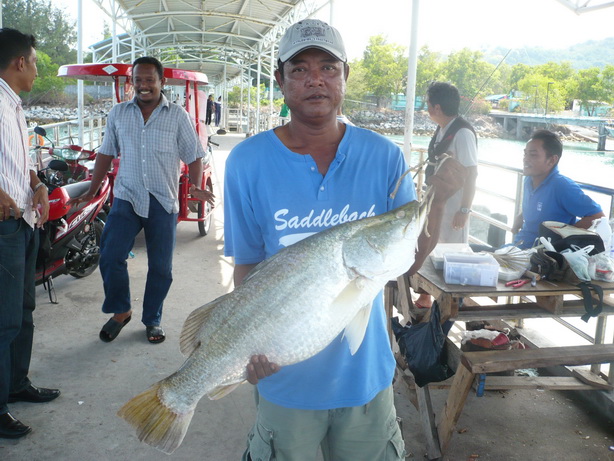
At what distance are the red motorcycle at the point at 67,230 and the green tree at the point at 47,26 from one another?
6564 centimetres

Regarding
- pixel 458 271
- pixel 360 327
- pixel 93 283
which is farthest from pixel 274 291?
pixel 93 283

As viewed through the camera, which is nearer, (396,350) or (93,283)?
(396,350)

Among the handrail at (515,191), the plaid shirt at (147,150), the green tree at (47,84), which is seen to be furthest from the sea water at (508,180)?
the green tree at (47,84)

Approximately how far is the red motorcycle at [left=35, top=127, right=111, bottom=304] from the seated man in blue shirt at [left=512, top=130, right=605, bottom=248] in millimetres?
3788

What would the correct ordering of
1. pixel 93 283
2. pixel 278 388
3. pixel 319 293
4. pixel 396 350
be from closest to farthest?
pixel 319 293, pixel 278 388, pixel 396 350, pixel 93 283

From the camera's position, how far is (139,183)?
420 centimetres

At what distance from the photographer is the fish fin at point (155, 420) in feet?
5.15

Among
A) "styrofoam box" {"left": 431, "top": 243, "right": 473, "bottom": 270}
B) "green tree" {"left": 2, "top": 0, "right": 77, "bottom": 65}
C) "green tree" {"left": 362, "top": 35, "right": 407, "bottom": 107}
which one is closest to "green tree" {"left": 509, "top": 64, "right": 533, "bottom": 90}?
"styrofoam box" {"left": 431, "top": 243, "right": 473, "bottom": 270}

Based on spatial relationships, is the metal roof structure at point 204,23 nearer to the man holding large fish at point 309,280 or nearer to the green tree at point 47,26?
the man holding large fish at point 309,280

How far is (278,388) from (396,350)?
252 cm

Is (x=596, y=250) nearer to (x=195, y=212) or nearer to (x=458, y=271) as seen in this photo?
(x=458, y=271)

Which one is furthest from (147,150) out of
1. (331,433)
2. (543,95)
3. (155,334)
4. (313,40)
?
(543,95)

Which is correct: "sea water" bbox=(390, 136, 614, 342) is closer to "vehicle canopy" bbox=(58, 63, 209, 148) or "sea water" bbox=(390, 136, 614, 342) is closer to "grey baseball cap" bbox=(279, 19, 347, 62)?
"grey baseball cap" bbox=(279, 19, 347, 62)

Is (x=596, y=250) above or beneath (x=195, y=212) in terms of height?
above
